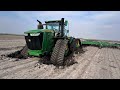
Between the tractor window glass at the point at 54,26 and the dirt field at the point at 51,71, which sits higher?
the tractor window glass at the point at 54,26

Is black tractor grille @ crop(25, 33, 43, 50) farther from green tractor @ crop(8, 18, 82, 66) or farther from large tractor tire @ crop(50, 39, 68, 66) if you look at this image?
large tractor tire @ crop(50, 39, 68, 66)

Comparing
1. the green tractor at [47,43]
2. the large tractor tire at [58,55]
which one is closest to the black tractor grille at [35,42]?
the green tractor at [47,43]

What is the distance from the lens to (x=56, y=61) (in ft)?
23.9

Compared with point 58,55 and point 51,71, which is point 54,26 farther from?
point 51,71

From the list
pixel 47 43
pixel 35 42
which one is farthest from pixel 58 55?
pixel 35 42

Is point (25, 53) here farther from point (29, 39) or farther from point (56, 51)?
point (56, 51)

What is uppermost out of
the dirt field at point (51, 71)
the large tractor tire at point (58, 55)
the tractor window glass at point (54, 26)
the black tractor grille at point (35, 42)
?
the tractor window glass at point (54, 26)

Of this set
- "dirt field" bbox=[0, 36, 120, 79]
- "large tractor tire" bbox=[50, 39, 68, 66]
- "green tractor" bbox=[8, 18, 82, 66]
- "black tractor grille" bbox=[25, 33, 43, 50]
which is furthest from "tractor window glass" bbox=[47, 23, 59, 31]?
"dirt field" bbox=[0, 36, 120, 79]

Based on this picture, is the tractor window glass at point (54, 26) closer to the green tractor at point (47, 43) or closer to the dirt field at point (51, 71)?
the green tractor at point (47, 43)

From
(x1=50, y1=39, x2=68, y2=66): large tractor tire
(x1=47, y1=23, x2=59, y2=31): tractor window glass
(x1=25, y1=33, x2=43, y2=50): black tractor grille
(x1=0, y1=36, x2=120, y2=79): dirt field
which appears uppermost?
(x1=47, y1=23, x2=59, y2=31): tractor window glass

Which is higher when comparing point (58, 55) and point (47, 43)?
point (47, 43)

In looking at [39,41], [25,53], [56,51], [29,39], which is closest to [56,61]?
[56,51]

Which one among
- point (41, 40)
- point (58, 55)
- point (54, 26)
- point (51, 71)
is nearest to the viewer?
point (51, 71)
